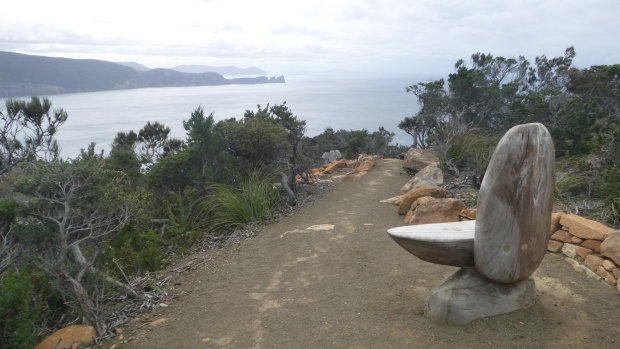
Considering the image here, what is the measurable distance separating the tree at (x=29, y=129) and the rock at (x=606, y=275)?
12.5 meters

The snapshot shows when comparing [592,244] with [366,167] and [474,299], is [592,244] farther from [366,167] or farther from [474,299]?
[366,167]

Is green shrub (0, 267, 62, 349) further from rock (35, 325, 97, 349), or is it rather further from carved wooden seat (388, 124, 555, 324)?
carved wooden seat (388, 124, 555, 324)

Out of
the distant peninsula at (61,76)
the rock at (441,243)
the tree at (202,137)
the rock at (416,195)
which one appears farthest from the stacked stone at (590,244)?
the distant peninsula at (61,76)

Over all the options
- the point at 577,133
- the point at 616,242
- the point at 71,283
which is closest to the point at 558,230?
the point at 616,242

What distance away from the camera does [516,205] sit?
142 inches

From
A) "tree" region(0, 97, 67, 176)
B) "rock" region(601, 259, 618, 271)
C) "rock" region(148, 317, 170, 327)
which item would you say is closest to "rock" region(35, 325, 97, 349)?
"rock" region(148, 317, 170, 327)

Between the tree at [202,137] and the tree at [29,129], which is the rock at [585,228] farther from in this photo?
the tree at [29,129]

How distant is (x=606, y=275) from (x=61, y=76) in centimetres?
9587

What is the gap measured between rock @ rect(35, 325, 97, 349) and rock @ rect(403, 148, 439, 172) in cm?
1234

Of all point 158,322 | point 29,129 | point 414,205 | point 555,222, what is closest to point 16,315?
point 158,322

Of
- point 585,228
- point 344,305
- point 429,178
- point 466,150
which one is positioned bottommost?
point 344,305

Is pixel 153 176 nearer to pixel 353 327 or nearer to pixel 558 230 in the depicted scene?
pixel 353 327

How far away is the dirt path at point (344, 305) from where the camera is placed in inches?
149

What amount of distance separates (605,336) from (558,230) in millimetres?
2369
